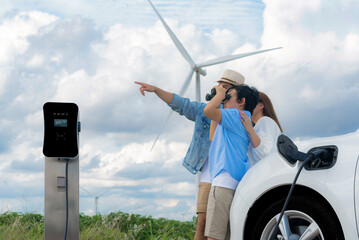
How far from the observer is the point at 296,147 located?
3.25 m

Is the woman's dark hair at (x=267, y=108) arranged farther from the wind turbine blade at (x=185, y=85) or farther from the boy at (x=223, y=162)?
the wind turbine blade at (x=185, y=85)

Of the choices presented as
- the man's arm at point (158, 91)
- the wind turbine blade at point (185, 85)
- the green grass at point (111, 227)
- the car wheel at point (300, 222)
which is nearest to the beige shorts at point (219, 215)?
the car wheel at point (300, 222)

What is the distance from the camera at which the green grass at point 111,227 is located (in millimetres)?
6477

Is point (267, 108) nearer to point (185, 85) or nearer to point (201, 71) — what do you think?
point (185, 85)

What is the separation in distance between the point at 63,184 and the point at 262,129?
6.25ft

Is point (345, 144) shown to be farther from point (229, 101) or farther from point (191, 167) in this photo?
point (191, 167)

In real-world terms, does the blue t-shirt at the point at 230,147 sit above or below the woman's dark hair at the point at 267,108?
below

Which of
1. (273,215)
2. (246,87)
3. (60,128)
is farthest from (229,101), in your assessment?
(60,128)

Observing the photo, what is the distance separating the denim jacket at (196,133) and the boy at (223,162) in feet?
2.17

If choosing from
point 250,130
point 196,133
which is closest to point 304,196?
point 250,130

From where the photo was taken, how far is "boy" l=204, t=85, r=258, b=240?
11.3ft

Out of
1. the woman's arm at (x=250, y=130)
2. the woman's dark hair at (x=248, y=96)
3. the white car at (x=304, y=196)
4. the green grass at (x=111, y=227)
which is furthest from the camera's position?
the green grass at (x=111, y=227)

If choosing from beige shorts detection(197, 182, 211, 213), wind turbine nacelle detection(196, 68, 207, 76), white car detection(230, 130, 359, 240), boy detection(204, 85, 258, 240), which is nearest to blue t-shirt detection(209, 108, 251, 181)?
boy detection(204, 85, 258, 240)

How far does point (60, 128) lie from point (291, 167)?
2168 millimetres
